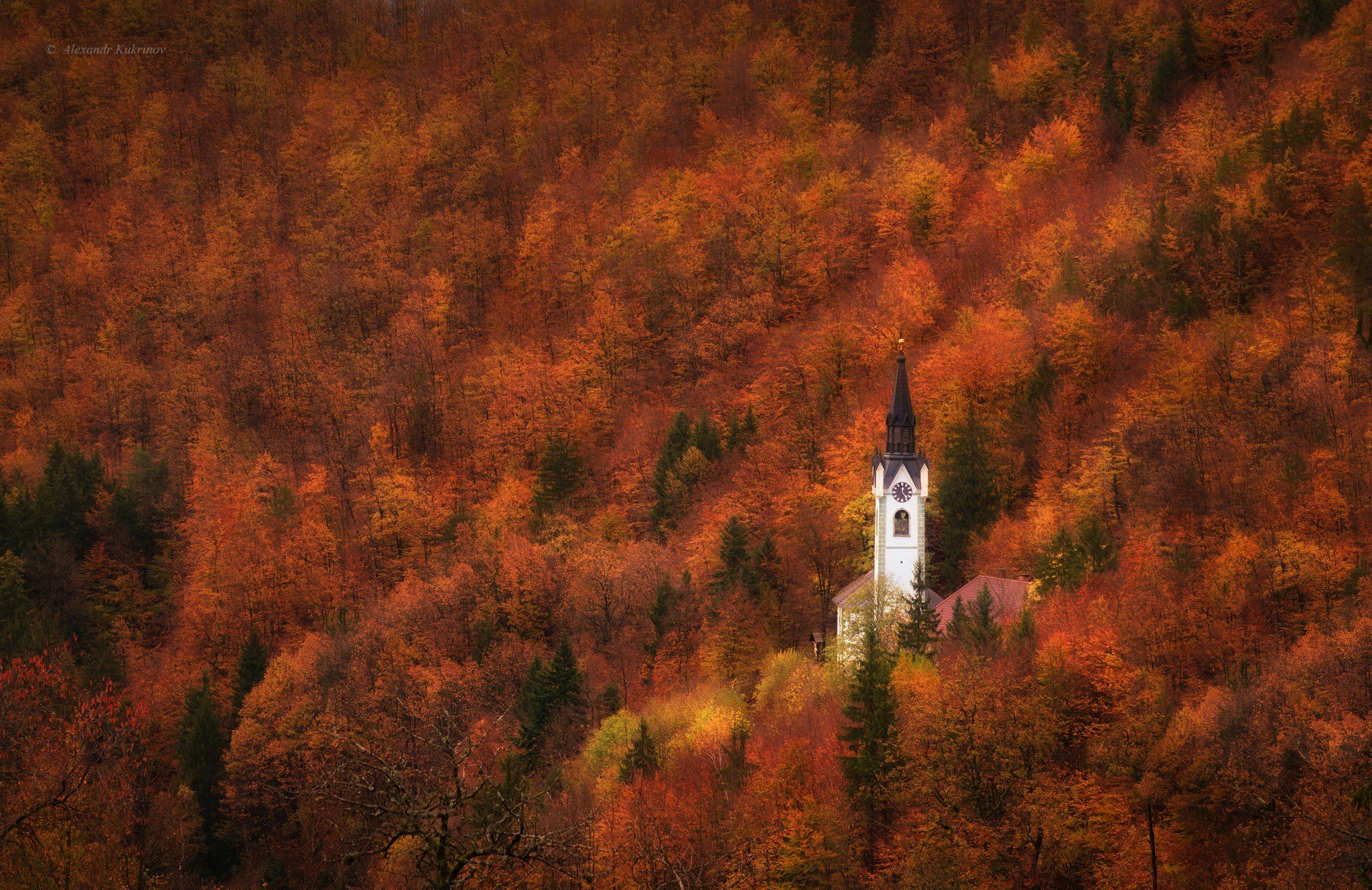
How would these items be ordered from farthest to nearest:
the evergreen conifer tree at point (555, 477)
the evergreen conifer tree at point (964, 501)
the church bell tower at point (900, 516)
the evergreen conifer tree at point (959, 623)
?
the evergreen conifer tree at point (555, 477), the evergreen conifer tree at point (964, 501), the church bell tower at point (900, 516), the evergreen conifer tree at point (959, 623)

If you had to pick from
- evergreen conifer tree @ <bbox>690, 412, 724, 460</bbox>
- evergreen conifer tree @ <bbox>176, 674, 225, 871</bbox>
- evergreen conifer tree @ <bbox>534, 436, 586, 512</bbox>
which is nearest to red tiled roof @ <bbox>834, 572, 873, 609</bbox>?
evergreen conifer tree @ <bbox>690, 412, 724, 460</bbox>

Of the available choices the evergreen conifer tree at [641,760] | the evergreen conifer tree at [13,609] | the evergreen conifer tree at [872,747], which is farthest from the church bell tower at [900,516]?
the evergreen conifer tree at [13,609]

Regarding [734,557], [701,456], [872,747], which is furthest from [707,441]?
[872,747]

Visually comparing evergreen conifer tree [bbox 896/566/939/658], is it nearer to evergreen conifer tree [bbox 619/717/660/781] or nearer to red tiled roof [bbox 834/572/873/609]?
red tiled roof [bbox 834/572/873/609]

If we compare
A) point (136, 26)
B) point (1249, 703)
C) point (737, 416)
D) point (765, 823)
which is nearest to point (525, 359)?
point (737, 416)

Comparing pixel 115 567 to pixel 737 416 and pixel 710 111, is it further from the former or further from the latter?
pixel 710 111

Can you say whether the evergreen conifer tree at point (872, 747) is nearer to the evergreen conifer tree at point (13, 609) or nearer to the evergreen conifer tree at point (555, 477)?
the evergreen conifer tree at point (555, 477)
